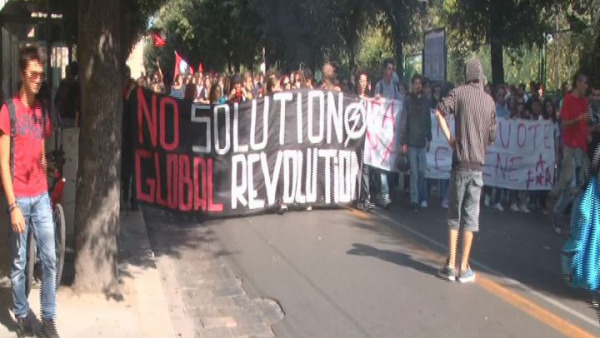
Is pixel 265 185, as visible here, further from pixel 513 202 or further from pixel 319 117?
pixel 513 202

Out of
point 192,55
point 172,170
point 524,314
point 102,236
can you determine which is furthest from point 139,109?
point 192,55

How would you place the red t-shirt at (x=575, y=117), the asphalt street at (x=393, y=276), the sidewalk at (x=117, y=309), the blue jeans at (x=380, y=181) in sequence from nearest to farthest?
1. the sidewalk at (x=117, y=309)
2. the asphalt street at (x=393, y=276)
3. the red t-shirt at (x=575, y=117)
4. the blue jeans at (x=380, y=181)

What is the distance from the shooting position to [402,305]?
686 cm

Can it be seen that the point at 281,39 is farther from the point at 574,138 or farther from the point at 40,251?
the point at 40,251

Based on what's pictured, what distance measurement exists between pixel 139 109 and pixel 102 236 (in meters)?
3.57

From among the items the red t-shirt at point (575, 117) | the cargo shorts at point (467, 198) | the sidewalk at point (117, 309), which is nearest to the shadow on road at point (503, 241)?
the cargo shorts at point (467, 198)

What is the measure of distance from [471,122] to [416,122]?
12.8 feet

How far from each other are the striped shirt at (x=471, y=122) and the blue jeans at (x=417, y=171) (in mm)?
3785

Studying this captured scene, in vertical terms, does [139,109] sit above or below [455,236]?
above

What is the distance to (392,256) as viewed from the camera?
857 cm

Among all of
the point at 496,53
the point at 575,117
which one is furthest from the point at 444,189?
the point at 496,53

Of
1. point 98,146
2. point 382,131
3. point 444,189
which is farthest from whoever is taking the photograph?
point 444,189

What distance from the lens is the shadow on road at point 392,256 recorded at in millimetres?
8070

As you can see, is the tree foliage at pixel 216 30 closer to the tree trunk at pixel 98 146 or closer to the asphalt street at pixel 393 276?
the asphalt street at pixel 393 276
